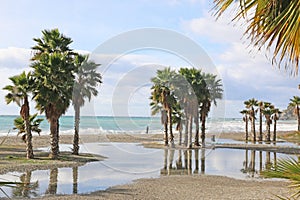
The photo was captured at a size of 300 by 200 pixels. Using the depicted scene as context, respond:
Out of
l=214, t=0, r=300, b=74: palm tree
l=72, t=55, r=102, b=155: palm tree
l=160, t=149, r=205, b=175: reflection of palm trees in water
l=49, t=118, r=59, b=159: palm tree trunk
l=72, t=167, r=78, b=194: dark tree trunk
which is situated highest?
l=72, t=55, r=102, b=155: palm tree

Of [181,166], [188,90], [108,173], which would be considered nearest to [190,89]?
[188,90]

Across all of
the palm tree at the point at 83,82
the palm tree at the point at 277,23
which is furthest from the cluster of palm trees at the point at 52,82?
the palm tree at the point at 277,23

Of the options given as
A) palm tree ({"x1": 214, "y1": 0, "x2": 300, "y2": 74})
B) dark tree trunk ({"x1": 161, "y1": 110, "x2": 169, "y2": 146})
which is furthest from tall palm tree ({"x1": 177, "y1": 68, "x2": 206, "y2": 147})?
palm tree ({"x1": 214, "y1": 0, "x2": 300, "y2": 74})

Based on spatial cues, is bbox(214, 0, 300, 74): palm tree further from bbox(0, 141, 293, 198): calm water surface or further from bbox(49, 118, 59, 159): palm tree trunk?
bbox(49, 118, 59, 159): palm tree trunk

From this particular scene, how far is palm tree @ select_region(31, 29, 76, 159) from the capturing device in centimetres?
2764

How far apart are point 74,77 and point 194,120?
Answer: 20.5 m

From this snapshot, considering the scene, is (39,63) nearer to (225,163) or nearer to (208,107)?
(225,163)

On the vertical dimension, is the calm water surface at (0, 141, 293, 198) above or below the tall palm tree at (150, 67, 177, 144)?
below

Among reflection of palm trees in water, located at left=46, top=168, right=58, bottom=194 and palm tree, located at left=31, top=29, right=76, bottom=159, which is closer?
reflection of palm trees in water, located at left=46, top=168, right=58, bottom=194

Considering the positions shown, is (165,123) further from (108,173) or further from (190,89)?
(108,173)

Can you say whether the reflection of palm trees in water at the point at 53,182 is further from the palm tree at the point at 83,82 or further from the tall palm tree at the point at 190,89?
the tall palm tree at the point at 190,89

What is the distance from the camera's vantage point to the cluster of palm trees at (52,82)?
2661 cm

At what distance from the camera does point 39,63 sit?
1109 inches

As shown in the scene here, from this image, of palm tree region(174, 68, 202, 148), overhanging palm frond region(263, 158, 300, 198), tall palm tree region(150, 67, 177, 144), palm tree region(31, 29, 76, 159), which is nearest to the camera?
overhanging palm frond region(263, 158, 300, 198)
